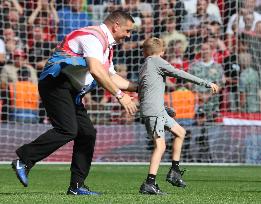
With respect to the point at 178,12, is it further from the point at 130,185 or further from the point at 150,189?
the point at 150,189

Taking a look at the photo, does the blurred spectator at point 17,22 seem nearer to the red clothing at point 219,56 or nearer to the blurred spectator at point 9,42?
the blurred spectator at point 9,42

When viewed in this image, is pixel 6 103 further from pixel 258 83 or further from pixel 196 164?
pixel 258 83

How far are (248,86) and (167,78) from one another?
1592 mm

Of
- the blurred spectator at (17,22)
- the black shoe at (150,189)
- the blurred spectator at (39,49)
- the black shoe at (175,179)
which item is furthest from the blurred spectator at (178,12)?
the black shoe at (150,189)

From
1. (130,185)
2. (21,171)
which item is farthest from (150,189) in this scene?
(130,185)

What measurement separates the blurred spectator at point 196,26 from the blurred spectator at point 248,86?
3.00 feet

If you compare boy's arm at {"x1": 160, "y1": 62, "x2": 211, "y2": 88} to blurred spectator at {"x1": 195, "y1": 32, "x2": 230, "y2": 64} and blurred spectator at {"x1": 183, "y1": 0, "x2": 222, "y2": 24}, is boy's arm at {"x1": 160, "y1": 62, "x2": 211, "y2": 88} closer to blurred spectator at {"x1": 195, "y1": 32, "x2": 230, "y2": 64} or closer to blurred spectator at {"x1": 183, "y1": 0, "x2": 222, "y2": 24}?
blurred spectator at {"x1": 195, "y1": 32, "x2": 230, "y2": 64}

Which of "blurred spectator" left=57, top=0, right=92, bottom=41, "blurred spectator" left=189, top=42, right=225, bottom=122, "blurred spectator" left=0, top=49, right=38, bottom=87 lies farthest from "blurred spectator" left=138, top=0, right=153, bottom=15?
"blurred spectator" left=0, top=49, right=38, bottom=87

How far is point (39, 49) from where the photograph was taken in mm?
17375

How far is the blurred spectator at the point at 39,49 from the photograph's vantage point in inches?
680

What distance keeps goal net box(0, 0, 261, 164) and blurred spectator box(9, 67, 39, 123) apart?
0.02m

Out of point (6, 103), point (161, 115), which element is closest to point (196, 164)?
point (6, 103)

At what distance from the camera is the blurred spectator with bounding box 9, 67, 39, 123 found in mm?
16438

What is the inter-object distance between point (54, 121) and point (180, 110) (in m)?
8.54
